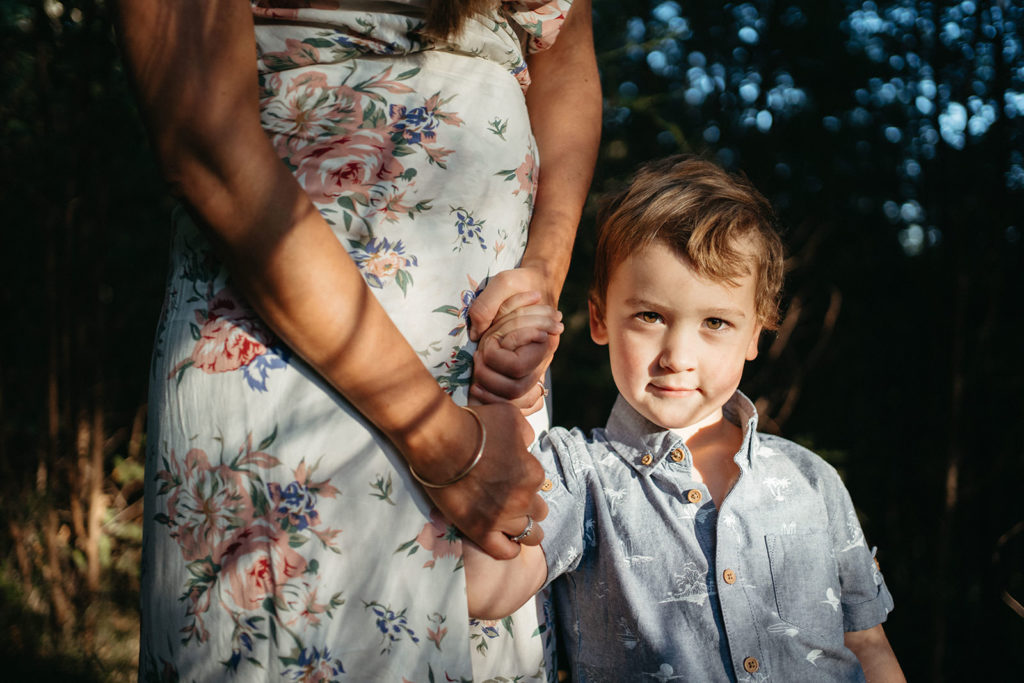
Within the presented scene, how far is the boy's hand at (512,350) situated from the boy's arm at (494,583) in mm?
241

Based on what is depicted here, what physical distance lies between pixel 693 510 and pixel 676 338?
0.35 metres

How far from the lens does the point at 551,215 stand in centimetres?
137

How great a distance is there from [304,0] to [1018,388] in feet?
7.58

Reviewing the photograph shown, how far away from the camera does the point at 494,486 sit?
42.3 inches

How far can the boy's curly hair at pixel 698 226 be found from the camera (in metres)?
1.46

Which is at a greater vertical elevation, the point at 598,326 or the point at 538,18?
the point at 538,18

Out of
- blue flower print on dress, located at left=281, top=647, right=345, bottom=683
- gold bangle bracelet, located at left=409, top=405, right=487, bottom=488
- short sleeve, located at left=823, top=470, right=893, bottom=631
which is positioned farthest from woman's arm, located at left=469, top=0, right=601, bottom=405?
short sleeve, located at left=823, top=470, right=893, bottom=631

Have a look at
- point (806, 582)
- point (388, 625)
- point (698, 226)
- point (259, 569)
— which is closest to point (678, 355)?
point (698, 226)

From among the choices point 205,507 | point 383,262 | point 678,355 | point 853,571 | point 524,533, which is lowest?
point 853,571

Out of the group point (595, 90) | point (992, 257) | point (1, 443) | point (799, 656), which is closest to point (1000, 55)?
point (992, 257)

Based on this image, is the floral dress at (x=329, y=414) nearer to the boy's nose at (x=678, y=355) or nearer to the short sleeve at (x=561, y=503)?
the short sleeve at (x=561, y=503)

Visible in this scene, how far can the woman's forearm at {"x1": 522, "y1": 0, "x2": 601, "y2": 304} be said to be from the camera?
1.38 m

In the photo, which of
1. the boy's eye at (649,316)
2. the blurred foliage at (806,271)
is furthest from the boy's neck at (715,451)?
the blurred foliage at (806,271)

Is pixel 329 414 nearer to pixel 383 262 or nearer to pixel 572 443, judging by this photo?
pixel 383 262
